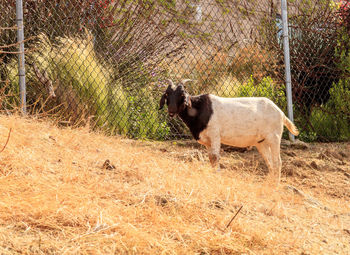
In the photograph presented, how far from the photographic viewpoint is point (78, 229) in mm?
2406

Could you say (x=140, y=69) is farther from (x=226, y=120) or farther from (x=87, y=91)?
(x=226, y=120)

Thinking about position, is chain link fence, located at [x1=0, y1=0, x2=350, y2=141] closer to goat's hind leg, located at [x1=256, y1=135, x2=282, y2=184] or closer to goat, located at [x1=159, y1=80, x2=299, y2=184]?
goat, located at [x1=159, y1=80, x2=299, y2=184]

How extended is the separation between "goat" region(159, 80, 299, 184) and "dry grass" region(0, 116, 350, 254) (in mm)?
497

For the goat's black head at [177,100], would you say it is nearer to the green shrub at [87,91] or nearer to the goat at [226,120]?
the goat at [226,120]

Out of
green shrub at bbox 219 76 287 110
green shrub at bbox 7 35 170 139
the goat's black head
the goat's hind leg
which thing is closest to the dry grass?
the goat's hind leg

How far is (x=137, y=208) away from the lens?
2.79m

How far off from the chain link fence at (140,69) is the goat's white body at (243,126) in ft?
5.52

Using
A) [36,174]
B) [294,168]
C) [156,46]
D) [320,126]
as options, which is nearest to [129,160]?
[36,174]

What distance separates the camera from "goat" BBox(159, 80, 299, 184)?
4668 millimetres

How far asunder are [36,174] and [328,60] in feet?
21.4

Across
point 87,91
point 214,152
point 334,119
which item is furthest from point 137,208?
point 334,119

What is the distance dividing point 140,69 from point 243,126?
3.00 m

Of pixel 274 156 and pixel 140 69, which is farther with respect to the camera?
pixel 140 69

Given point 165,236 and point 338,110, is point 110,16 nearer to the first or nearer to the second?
point 338,110
